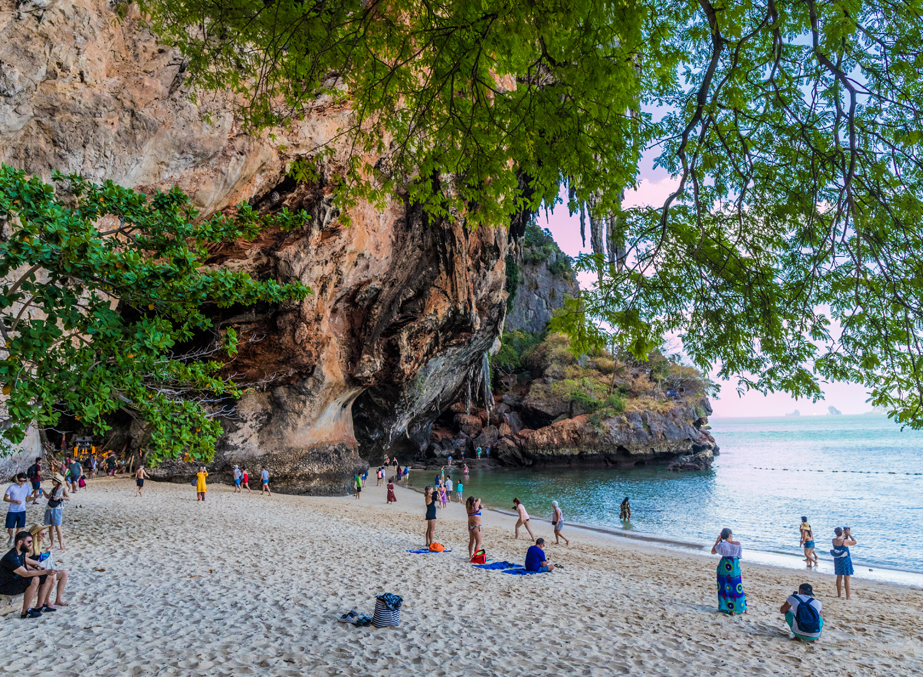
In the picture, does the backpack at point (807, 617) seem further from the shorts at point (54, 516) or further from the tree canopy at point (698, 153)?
the shorts at point (54, 516)

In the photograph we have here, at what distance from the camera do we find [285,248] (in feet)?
52.1

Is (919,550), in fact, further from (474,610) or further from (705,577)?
(474,610)

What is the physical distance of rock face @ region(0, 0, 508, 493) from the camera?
885cm

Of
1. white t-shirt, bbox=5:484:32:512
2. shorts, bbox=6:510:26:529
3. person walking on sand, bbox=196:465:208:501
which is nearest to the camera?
white t-shirt, bbox=5:484:32:512

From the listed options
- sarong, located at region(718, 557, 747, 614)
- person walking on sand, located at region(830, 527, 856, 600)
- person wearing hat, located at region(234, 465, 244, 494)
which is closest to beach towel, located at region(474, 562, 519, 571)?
sarong, located at region(718, 557, 747, 614)

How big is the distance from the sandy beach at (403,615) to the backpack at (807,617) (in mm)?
212

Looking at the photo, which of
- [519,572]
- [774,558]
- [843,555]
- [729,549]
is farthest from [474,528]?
[774,558]

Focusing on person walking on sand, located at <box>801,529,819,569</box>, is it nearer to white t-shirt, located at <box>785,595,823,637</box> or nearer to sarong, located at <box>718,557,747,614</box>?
sarong, located at <box>718,557,747,614</box>

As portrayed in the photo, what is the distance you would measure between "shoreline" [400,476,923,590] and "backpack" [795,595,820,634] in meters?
7.46

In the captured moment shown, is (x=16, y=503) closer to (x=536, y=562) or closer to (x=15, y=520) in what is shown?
(x=15, y=520)

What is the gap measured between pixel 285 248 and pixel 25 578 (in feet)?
39.1

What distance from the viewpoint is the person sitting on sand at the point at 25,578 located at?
5.30 m

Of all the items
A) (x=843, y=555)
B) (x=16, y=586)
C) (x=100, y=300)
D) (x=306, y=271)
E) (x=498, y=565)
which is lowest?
(x=498, y=565)

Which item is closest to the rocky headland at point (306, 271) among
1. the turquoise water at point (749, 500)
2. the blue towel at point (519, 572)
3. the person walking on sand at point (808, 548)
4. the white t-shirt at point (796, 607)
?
the turquoise water at point (749, 500)
